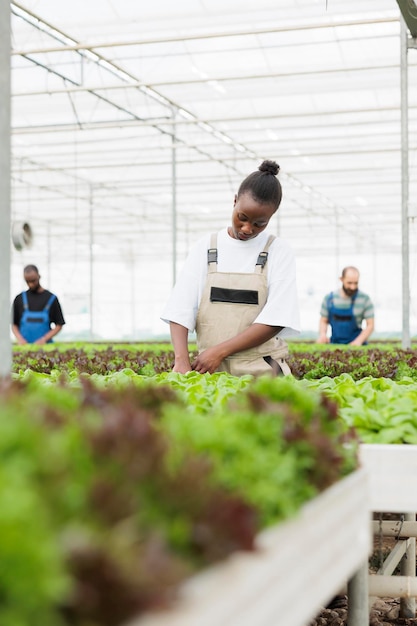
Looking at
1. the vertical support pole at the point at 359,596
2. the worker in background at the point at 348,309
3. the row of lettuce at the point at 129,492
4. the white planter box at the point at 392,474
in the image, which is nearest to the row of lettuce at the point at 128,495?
the row of lettuce at the point at 129,492

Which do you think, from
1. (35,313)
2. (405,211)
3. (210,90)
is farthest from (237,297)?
(210,90)

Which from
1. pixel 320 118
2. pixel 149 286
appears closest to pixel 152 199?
pixel 149 286

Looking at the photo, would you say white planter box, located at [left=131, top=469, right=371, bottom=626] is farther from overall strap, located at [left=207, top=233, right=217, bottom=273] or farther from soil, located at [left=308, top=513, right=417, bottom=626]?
soil, located at [left=308, top=513, right=417, bottom=626]

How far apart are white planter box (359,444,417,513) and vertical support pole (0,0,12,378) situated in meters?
1.13

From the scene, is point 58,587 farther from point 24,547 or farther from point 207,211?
point 207,211

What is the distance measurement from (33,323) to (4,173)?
744 centimetres

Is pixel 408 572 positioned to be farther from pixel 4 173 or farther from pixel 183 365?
pixel 4 173

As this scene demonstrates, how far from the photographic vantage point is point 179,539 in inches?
46.8

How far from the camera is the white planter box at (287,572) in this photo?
1.08m

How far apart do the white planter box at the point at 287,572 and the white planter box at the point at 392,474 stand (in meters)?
0.44

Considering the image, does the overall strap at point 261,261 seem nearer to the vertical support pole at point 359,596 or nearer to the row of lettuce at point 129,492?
the vertical support pole at point 359,596

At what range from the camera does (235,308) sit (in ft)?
13.1

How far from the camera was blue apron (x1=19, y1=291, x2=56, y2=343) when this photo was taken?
9883 mm

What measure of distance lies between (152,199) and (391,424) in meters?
28.0
